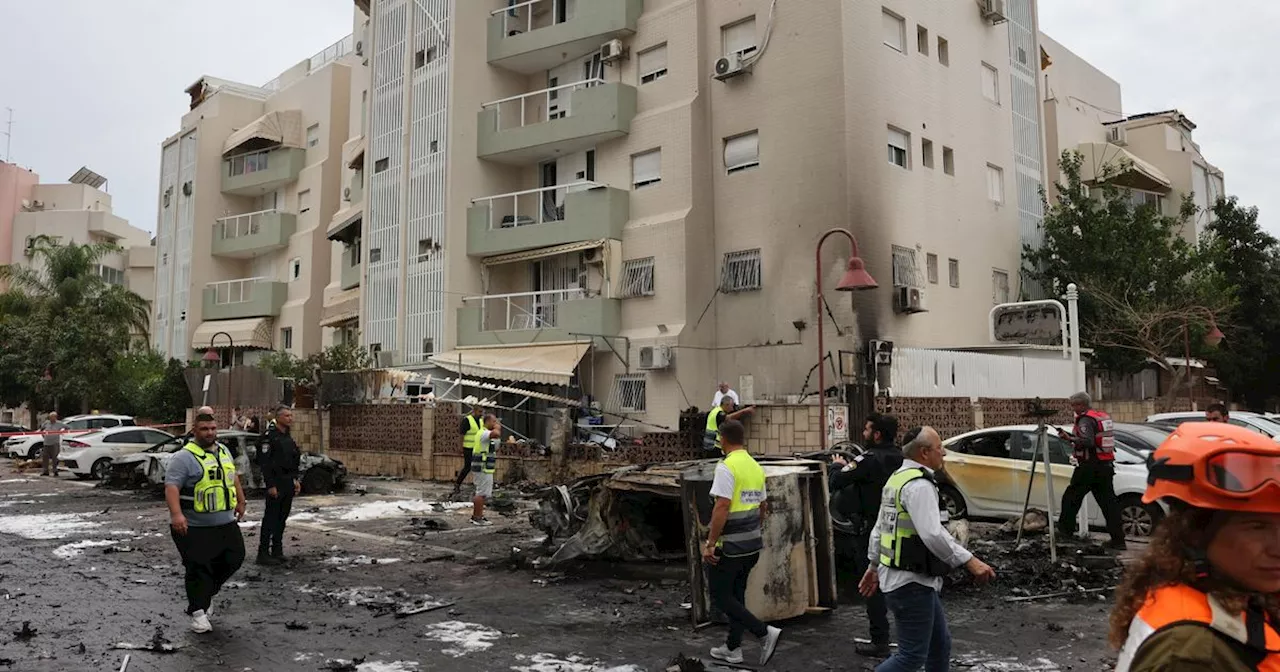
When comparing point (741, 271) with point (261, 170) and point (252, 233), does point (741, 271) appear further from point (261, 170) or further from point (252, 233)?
point (261, 170)

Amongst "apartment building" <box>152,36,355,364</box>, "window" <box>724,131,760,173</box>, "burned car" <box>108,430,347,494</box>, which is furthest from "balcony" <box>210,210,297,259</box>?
"window" <box>724,131,760,173</box>

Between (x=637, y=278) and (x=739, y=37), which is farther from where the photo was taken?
(x=637, y=278)

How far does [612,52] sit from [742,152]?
16.3 feet

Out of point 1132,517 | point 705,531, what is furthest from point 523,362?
point 705,531

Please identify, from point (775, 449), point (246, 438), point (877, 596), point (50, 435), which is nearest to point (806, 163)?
point (775, 449)

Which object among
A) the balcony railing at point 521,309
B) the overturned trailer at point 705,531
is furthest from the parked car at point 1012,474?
the balcony railing at point 521,309

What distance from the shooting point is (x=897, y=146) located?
22.7 meters

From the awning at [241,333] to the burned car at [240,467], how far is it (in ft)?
56.7

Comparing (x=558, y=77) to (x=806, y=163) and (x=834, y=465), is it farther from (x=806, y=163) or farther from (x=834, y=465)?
(x=834, y=465)

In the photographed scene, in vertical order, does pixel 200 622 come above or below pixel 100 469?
below

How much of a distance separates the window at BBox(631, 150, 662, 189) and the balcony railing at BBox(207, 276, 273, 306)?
68.4 ft

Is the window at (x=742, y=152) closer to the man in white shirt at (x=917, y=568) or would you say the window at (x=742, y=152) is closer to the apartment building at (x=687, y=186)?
the apartment building at (x=687, y=186)

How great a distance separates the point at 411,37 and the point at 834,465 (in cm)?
2418

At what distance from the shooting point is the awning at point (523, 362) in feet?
76.4
